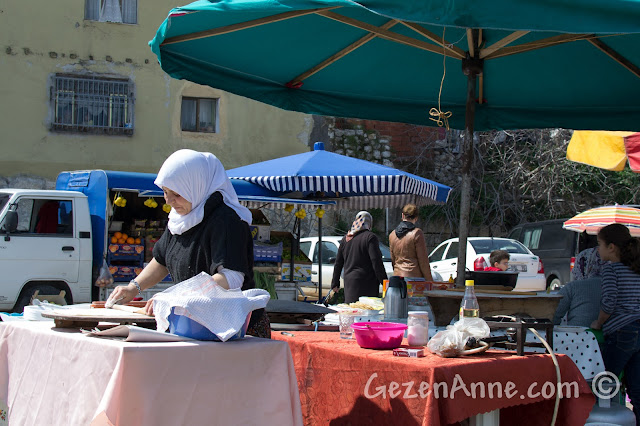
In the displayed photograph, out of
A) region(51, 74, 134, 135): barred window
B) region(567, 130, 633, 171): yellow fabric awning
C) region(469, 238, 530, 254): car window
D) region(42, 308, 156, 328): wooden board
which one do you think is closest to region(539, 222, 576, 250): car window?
region(469, 238, 530, 254): car window

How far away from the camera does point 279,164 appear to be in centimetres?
1042

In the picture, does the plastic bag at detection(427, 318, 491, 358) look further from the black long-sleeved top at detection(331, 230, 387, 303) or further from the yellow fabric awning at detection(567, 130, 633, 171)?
the yellow fabric awning at detection(567, 130, 633, 171)

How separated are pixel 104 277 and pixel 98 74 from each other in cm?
841

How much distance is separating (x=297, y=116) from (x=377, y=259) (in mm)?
10885

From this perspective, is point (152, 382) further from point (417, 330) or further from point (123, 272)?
point (123, 272)

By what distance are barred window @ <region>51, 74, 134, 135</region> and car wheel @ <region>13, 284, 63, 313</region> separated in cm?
752

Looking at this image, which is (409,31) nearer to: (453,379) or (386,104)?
(386,104)

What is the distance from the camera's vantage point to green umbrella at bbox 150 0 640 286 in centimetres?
461

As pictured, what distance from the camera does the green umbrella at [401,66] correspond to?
4.61 metres

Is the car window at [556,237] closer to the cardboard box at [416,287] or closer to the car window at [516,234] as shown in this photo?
the car window at [516,234]

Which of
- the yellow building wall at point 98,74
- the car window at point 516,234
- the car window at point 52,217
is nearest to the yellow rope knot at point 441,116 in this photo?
the car window at point 52,217

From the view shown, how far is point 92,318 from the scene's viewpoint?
2.97 metres

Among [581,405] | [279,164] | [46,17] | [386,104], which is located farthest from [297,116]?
[581,405]

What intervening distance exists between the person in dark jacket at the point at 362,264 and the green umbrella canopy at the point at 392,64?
2.20 metres
